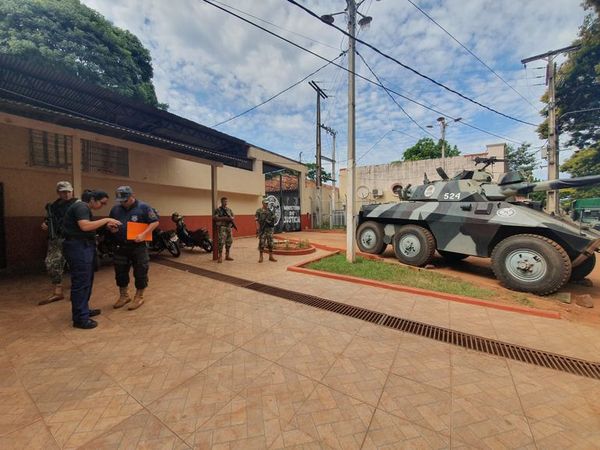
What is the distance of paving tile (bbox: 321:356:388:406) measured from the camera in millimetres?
1898

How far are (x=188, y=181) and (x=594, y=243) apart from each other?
10057mm

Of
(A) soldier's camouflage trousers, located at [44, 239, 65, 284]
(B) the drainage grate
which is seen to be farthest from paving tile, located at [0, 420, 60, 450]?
(A) soldier's camouflage trousers, located at [44, 239, 65, 284]

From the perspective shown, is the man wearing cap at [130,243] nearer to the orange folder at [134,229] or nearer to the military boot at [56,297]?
the orange folder at [134,229]

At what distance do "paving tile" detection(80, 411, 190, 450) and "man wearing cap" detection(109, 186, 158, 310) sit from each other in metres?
2.17

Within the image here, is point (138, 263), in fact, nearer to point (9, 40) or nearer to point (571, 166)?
point (9, 40)

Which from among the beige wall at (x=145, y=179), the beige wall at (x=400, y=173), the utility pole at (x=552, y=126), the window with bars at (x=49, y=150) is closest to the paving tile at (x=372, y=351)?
the beige wall at (x=145, y=179)

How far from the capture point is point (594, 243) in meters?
4.24

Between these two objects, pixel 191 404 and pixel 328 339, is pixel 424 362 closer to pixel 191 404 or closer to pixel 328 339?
pixel 328 339

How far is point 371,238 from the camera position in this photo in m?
7.43

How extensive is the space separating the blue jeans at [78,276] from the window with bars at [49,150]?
183 inches

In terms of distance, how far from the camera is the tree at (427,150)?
2764 cm

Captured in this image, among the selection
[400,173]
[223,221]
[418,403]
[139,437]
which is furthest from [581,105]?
[139,437]

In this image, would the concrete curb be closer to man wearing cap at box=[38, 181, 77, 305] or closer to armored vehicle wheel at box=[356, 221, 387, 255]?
armored vehicle wheel at box=[356, 221, 387, 255]

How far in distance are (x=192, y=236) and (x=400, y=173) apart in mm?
16423
